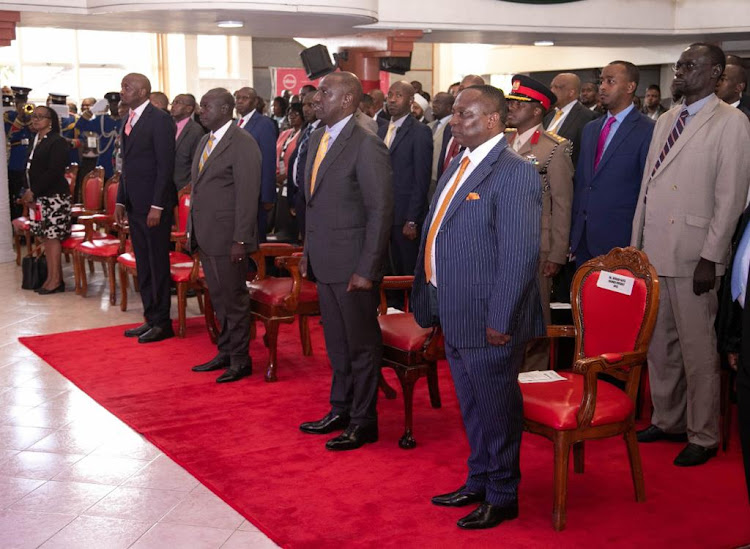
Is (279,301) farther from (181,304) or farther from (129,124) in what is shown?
(129,124)

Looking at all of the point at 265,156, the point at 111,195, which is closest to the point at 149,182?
the point at 265,156

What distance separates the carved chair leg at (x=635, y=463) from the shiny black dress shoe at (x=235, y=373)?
8.55 feet

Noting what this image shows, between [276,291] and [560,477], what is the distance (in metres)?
2.61

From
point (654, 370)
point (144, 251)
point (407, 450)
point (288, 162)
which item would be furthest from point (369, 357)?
point (288, 162)

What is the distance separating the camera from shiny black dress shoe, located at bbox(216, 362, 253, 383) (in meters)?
5.51

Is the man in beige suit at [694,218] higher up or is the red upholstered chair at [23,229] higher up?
the man in beige suit at [694,218]

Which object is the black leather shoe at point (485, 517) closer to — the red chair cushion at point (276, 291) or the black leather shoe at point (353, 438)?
the black leather shoe at point (353, 438)

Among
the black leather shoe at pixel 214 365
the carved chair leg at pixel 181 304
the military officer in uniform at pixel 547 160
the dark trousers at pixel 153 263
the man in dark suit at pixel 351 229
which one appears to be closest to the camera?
the man in dark suit at pixel 351 229

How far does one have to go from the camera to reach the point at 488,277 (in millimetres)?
3311

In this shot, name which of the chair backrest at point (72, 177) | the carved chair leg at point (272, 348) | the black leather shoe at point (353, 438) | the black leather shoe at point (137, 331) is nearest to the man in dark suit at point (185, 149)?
the black leather shoe at point (137, 331)

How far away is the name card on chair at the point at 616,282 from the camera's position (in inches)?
147

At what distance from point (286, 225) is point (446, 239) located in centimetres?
598

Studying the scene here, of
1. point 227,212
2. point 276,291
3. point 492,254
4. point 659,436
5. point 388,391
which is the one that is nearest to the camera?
point 492,254

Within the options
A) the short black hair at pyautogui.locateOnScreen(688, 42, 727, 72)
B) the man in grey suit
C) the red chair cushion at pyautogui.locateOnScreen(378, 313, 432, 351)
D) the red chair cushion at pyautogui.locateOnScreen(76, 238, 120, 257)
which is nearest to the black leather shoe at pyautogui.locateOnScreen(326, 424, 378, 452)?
the red chair cushion at pyautogui.locateOnScreen(378, 313, 432, 351)
